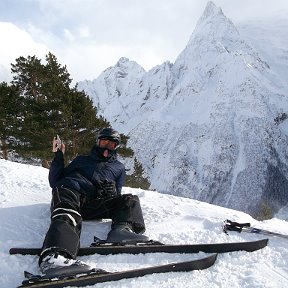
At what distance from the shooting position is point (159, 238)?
208 inches

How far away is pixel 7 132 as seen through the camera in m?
25.7

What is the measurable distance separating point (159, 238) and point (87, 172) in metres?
1.36

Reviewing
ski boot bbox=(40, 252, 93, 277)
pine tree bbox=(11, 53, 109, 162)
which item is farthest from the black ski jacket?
pine tree bbox=(11, 53, 109, 162)

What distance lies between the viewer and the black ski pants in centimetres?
397

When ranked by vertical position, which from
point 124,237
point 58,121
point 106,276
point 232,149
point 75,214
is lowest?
point 106,276

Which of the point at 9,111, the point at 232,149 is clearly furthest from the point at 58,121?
the point at 232,149

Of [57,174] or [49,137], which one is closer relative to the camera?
[57,174]

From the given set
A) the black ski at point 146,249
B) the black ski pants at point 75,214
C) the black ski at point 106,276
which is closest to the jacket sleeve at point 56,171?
the black ski pants at point 75,214

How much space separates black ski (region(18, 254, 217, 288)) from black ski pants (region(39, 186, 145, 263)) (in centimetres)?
38

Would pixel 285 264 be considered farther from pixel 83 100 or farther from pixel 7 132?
pixel 7 132

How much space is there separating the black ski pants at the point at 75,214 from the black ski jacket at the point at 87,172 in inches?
6.0

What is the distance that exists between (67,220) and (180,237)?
161 cm

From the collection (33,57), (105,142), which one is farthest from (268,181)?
(105,142)

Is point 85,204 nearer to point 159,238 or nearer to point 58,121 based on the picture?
point 159,238
